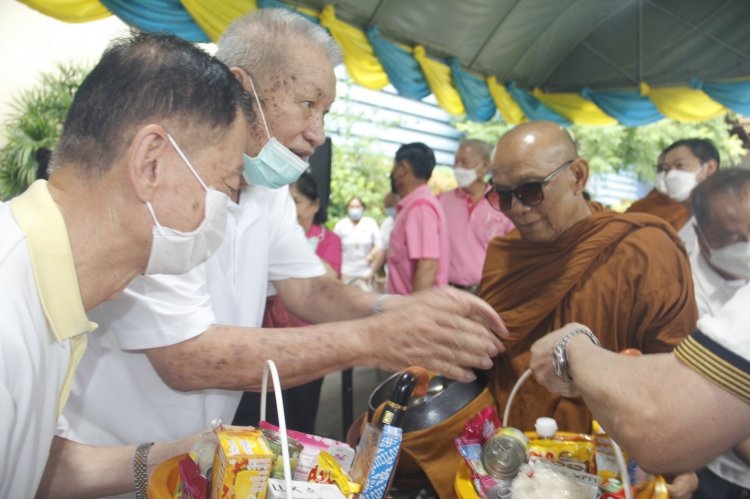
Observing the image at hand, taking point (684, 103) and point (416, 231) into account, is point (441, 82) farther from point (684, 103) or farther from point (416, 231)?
point (684, 103)

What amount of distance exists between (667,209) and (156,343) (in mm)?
3644

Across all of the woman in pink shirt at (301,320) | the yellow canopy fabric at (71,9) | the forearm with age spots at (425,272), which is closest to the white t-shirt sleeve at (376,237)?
the woman in pink shirt at (301,320)

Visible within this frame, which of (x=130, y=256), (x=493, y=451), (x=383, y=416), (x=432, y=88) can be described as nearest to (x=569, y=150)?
(x=493, y=451)

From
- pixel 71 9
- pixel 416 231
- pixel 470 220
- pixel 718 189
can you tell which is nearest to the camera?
pixel 718 189

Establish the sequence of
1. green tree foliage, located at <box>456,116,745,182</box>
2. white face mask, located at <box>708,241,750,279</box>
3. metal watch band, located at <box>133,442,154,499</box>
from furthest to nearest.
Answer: green tree foliage, located at <box>456,116,745,182</box>
white face mask, located at <box>708,241,750,279</box>
metal watch band, located at <box>133,442,154,499</box>

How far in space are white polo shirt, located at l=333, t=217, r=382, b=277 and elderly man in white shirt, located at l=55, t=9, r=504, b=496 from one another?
513 centimetres

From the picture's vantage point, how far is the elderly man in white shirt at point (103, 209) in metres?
0.83

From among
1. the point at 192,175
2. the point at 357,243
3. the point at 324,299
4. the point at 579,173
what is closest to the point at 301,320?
the point at 324,299

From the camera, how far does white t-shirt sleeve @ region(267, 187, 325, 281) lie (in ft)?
6.18

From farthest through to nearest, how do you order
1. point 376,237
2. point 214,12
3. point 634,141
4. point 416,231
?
1. point 634,141
2. point 376,237
3. point 214,12
4. point 416,231

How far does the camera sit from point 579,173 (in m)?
2.02

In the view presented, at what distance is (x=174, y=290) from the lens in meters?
1.28

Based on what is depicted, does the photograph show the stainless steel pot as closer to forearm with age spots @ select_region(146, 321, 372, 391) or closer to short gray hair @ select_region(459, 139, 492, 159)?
forearm with age spots @ select_region(146, 321, 372, 391)

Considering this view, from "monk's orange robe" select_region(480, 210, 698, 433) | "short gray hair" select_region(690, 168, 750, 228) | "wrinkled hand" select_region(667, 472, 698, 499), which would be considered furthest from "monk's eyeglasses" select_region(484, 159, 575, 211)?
"wrinkled hand" select_region(667, 472, 698, 499)
